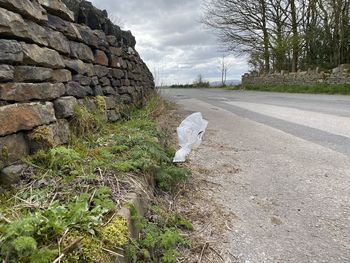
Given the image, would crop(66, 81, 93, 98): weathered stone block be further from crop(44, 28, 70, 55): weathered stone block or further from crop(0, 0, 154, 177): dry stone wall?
crop(44, 28, 70, 55): weathered stone block

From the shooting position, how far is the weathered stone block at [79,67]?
10.3 ft

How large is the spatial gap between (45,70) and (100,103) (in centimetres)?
125

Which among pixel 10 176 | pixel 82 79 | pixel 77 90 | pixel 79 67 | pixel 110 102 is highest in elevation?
pixel 79 67

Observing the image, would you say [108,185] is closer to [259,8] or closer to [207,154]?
[207,154]

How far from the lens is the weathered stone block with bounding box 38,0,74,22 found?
280 cm

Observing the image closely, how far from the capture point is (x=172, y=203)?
258 cm

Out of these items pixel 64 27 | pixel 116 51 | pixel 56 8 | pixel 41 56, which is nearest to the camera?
pixel 41 56

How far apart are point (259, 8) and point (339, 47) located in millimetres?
6608

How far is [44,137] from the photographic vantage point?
2.37 meters

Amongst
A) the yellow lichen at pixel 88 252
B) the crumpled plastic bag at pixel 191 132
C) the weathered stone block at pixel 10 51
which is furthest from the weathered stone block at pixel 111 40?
the yellow lichen at pixel 88 252

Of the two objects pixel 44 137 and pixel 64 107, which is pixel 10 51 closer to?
pixel 44 137

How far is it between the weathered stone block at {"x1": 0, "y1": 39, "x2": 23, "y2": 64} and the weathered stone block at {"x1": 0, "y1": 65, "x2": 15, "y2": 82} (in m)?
0.04

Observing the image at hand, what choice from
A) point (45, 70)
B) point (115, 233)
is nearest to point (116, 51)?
point (45, 70)

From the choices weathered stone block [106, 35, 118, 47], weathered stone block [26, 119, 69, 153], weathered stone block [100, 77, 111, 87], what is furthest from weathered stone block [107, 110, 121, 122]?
weathered stone block [26, 119, 69, 153]
